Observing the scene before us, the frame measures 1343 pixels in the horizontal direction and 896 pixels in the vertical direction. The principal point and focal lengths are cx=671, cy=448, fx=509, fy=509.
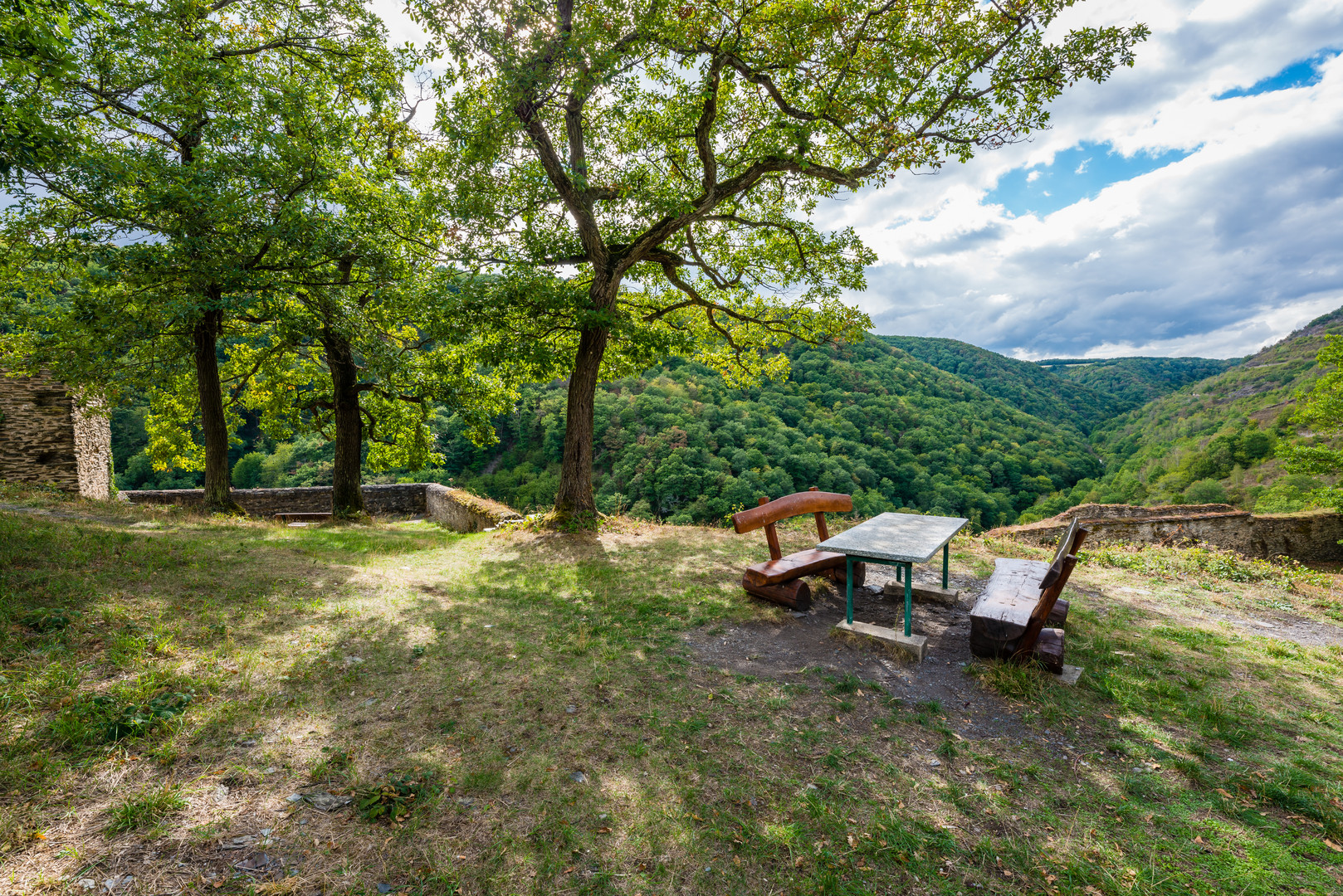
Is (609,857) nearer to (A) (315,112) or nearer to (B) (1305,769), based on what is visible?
(B) (1305,769)

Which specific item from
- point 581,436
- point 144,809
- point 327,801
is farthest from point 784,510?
point 581,436

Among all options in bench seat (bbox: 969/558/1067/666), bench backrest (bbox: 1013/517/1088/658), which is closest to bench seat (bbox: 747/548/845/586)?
bench seat (bbox: 969/558/1067/666)

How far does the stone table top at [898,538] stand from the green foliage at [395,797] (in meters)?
3.29

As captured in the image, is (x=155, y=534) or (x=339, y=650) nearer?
(x=339, y=650)

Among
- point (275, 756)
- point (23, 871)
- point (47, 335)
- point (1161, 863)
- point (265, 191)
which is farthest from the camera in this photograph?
point (47, 335)

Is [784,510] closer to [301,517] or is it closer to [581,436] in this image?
[581,436]

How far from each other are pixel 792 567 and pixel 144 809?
15.4 ft

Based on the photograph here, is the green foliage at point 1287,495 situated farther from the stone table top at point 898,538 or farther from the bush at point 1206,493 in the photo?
the stone table top at point 898,538

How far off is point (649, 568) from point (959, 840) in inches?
194

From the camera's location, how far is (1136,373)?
8606cm

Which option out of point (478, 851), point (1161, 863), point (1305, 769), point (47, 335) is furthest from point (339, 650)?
point (47, 335)

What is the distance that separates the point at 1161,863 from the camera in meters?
2.18

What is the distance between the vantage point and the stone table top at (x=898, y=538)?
414cm

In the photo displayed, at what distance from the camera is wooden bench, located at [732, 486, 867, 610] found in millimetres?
5177
